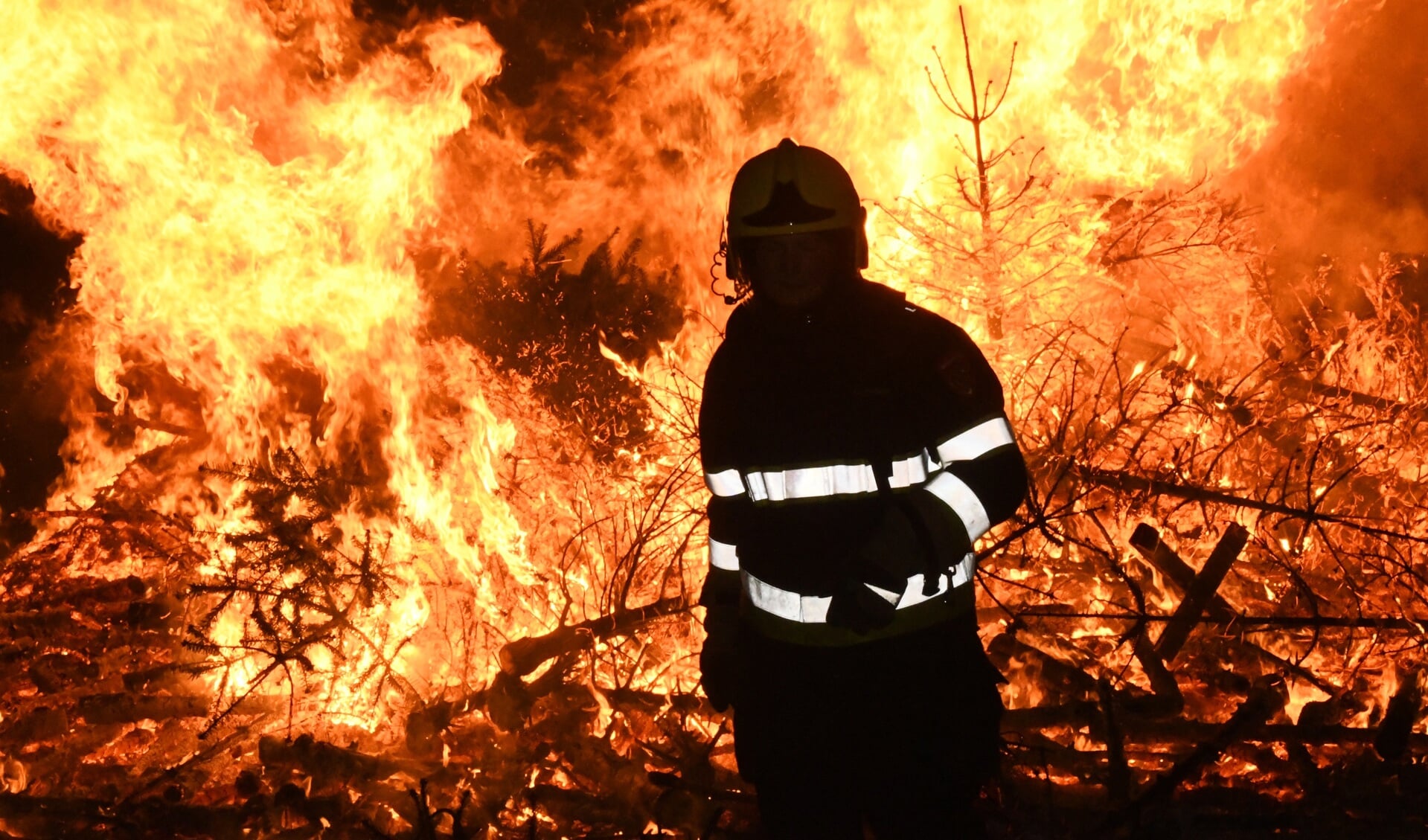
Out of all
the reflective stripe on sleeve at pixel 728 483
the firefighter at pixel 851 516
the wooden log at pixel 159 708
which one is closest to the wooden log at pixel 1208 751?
the firefighter at pixel 851 516

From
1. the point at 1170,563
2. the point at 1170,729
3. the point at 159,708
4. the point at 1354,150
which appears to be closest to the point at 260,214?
the point at 159,708

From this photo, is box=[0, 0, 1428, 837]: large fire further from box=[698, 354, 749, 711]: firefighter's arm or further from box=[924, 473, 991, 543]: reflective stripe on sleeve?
box=[924, 473, 991, 543]: reflective stripe on sleeve

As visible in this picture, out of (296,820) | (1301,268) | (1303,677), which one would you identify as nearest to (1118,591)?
(1303,677)

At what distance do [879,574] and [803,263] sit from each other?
0.86 metres

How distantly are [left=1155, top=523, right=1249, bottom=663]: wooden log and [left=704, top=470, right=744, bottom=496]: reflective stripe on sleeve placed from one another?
107 inches

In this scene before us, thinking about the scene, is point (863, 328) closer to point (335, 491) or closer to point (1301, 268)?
point (335, 491)

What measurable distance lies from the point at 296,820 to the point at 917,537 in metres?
3.05

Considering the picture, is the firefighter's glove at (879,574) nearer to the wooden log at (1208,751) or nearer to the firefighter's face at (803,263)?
the firefighter's face at (803,263)

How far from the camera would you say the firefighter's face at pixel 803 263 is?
8.22 feet

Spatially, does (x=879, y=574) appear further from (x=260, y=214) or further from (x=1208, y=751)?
(x=260, y=214)

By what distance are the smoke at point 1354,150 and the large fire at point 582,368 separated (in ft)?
1.43

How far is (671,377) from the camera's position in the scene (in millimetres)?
6156

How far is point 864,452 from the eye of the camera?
7.81 feet

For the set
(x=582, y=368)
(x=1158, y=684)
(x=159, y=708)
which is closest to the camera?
(x=1158, y=684)
